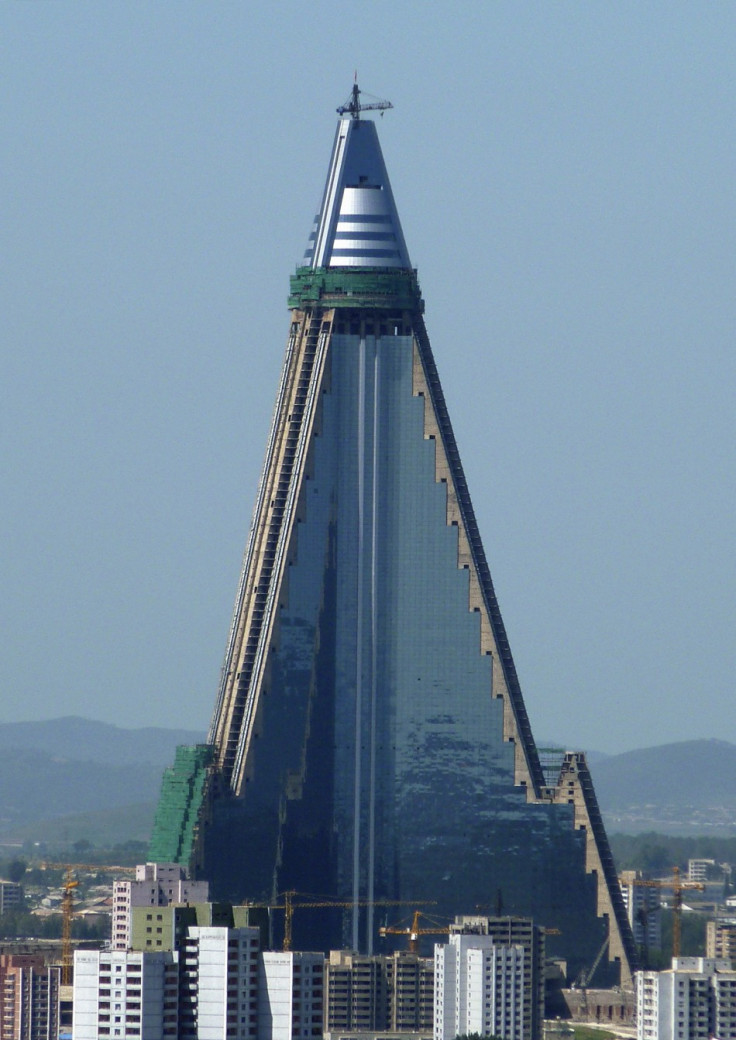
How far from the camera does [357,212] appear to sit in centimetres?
13862

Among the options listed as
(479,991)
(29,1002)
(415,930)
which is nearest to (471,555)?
(415,930)

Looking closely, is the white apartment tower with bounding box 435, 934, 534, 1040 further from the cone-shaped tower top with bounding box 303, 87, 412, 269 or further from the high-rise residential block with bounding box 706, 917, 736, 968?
the cone-shaped tower top with bounding box 303, 87, 412, 269

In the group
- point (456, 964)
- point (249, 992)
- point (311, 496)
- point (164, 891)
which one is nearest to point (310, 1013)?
point (249, 992)

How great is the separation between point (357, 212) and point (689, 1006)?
114 ft

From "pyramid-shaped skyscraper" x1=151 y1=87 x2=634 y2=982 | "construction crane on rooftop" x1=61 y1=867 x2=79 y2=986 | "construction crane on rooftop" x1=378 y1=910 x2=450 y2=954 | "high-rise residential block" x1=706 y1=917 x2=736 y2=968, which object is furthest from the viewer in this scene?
"high-rise residential block" x1=706 y1=917 x2=736 y2=968

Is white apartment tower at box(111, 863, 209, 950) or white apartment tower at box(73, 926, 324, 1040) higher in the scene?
white apartment tower at box(111, 863, 209, 950)

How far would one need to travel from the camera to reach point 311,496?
138 m

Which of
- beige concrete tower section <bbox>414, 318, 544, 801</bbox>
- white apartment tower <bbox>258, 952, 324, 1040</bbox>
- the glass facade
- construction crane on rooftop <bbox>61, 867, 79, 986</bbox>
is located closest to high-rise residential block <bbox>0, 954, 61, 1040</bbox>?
construction crane on rooftop <bbox>61, 867, 79, 986</bbox>

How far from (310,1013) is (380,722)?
125ft

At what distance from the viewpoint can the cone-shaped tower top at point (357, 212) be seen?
13850cm

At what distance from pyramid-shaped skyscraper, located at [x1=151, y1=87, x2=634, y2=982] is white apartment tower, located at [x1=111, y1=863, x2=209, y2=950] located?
299cm

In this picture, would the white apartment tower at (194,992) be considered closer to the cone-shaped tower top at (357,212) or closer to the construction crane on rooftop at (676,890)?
the cone-shaped tower top at (357,212)

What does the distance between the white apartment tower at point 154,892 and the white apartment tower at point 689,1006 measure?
1745 cm

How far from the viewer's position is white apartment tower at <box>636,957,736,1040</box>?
112 metres
